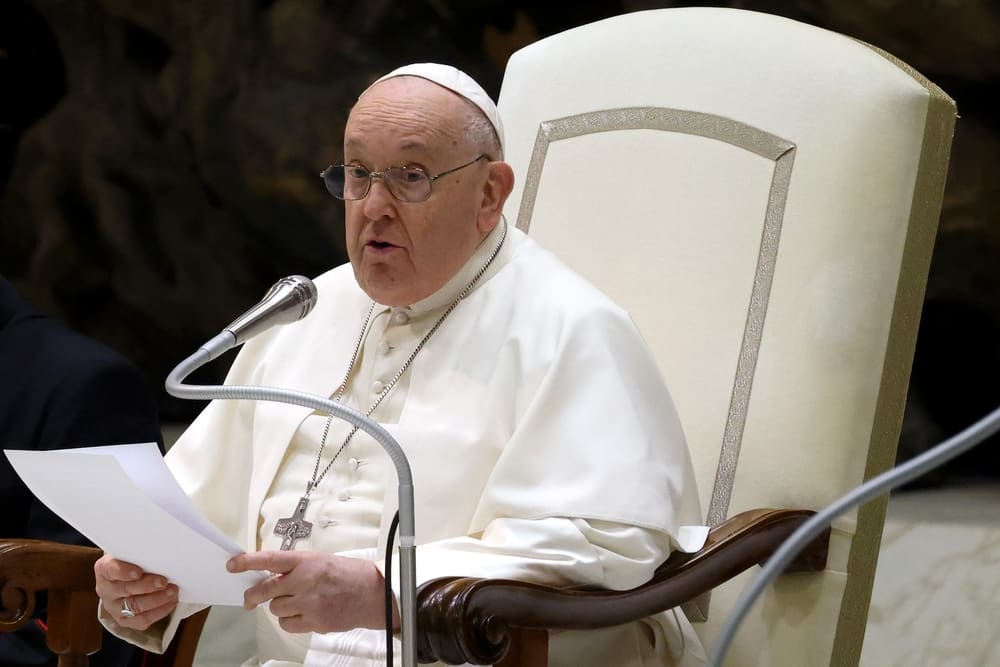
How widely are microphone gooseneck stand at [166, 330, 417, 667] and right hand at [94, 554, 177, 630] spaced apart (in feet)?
1.74

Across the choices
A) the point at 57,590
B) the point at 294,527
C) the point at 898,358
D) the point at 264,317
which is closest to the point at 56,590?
the point at 57,590

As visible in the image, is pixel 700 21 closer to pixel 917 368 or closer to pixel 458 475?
pixel 458 475

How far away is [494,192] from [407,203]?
0.21 meters

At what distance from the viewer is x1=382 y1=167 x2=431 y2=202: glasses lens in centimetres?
265

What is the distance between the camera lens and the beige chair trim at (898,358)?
265cm

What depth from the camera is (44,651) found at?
2941 mm

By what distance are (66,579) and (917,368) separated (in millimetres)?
3914

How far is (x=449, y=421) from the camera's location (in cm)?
264

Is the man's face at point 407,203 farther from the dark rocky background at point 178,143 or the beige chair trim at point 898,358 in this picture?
the dark rocky background at point 178,143

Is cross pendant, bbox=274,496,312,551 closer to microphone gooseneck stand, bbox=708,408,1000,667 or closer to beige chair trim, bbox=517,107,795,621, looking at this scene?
beige chair trim, bbox=517,107,795,621

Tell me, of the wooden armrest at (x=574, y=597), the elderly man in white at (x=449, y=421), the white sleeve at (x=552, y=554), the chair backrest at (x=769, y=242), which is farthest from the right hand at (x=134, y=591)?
the chair backrest at (x=769, y=242)

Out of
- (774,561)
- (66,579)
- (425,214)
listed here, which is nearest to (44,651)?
(66,579)

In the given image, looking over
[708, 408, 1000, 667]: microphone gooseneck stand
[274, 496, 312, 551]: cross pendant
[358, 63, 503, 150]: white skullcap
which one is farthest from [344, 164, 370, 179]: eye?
[708, 408, 1000, 667]: microphone gooseneck stand

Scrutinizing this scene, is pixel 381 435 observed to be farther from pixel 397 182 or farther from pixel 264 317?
pixel 397 182
